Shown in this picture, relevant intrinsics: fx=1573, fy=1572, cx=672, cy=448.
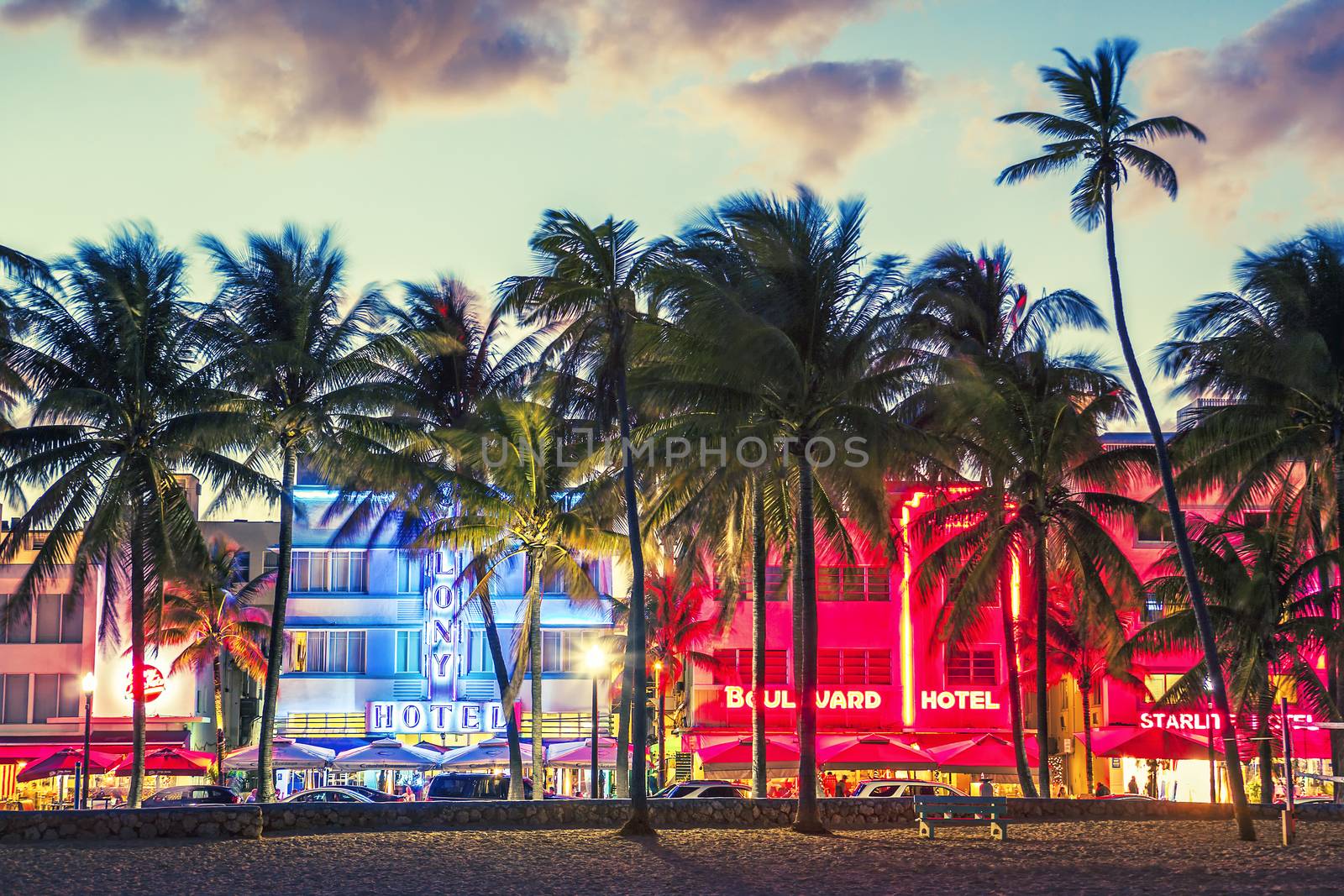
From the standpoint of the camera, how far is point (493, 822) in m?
28.1

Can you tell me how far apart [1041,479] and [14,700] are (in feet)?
126

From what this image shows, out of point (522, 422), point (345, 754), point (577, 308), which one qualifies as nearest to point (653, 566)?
point (522, 422)

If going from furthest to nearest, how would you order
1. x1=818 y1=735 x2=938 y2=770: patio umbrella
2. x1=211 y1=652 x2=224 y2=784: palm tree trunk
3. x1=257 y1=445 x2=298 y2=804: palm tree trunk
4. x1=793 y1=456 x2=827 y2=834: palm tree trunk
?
x1=211 y1=652 x2=224 y2=784: palm tree trunk, x1=818 y1=735 x2=938 y2=770: patio umbrella, x1=257 y1=445 x2=298 y2=804: palm tree trunk, x1=793 y1=456 x2=827 y2=834: palm tree trunk

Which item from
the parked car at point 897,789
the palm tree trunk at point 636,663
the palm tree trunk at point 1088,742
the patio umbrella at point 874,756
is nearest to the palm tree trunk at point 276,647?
the palm tree trunk at point 636,663

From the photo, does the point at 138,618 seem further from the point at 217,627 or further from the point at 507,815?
the point at 217,627

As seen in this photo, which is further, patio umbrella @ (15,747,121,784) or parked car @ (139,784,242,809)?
patio umbrella @ (15,747,121,784)

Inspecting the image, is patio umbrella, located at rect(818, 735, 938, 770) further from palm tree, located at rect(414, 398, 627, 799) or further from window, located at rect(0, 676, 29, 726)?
window, located at rect(0, 676, 29, 726)

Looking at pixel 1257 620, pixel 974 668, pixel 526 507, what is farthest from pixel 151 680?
pixel 1257 620

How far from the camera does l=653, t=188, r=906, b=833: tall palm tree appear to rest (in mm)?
27734

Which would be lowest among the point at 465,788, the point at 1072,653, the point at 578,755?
the point at 465,788

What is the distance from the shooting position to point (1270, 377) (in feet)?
105

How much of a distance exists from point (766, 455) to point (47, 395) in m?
14.9

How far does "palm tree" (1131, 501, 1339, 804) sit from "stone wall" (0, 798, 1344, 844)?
2.81 m

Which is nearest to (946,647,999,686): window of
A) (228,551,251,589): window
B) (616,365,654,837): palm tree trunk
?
(616,365,654,837): palm tree trunk
